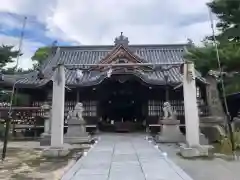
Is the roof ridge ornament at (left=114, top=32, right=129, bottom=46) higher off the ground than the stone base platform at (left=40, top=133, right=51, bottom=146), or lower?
higher

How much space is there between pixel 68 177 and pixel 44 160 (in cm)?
292

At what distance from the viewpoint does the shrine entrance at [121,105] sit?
20.5 metres

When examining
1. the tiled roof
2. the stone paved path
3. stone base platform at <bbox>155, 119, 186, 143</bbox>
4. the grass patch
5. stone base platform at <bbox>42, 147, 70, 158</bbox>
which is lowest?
the grass patch

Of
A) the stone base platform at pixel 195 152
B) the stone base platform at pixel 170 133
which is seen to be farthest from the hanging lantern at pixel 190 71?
the stone base platform at pixel 170 133

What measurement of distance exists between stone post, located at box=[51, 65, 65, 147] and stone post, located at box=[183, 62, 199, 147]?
4.20m

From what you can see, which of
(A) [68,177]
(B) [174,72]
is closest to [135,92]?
(B) [174,72]

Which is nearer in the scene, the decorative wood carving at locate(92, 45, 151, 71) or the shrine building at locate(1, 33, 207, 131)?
the shrine building at locate(1, 33, 207, 131)

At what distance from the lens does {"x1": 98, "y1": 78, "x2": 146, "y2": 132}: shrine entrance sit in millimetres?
20484

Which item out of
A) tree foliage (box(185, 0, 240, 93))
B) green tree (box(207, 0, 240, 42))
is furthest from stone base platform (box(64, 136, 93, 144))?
green tree (box(207, 0, 240, 42))

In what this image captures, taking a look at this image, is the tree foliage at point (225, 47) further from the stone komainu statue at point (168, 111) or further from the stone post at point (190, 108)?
the stone post at point (190, 108)

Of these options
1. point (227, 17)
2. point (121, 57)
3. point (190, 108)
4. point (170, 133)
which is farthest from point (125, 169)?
point (121, 57)

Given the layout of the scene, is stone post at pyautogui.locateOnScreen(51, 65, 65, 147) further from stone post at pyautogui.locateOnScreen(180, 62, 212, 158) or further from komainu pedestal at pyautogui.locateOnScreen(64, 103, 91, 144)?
komainu pedestal at pyautogui.locateOnScreen(64, 103, 91, 144)

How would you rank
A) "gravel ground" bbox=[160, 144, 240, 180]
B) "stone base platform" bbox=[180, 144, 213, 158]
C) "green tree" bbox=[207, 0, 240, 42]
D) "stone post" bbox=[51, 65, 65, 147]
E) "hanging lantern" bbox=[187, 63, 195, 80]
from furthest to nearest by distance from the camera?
"green tree" bbox=[207, 0, 240, 42], "hanging lantern" bbox=[187, 63, 195, 80], "stone post" bbox=[51, 65, 65, 147], "stone base platform" bbox=[180, 144, 213, 158], "gravel ground" bbox=[160, 144, 240, 180]

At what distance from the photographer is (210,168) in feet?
23.5
